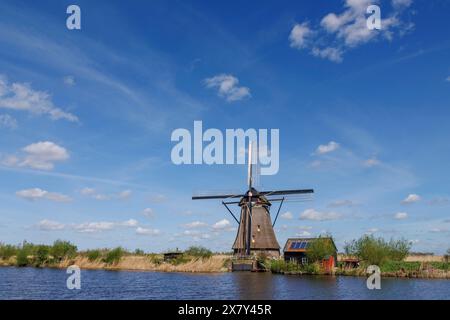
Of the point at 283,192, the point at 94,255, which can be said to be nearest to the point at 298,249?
the point at 283,192

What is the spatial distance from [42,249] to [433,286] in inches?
1925

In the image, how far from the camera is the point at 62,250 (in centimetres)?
6034

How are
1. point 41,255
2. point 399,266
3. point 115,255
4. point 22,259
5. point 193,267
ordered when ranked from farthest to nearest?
point 22,259 → point 41,255 → point 115,255 → point 193,267 → point 399,266

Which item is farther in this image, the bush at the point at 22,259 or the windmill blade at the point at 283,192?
the bush at the point at 22,259

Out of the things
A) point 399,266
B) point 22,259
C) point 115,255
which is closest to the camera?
point 399,266

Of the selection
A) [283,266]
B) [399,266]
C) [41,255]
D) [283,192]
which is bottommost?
[41,255]

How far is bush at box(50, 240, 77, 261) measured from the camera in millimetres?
60281

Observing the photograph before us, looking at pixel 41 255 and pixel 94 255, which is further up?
pixel 94 255

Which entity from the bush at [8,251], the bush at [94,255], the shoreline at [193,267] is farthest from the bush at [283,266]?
the bush at [8,251]

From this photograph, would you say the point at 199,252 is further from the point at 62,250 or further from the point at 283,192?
the point at 62,250

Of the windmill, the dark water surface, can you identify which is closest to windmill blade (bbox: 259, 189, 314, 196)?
the windmill

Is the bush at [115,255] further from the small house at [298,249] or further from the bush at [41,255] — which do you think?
the small house at [298,249]

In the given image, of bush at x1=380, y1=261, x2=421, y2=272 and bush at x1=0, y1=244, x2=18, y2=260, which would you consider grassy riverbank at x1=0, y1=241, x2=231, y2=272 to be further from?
bush at x1=380, y1=261, x2=421, y2=272

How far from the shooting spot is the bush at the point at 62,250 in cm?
6028
